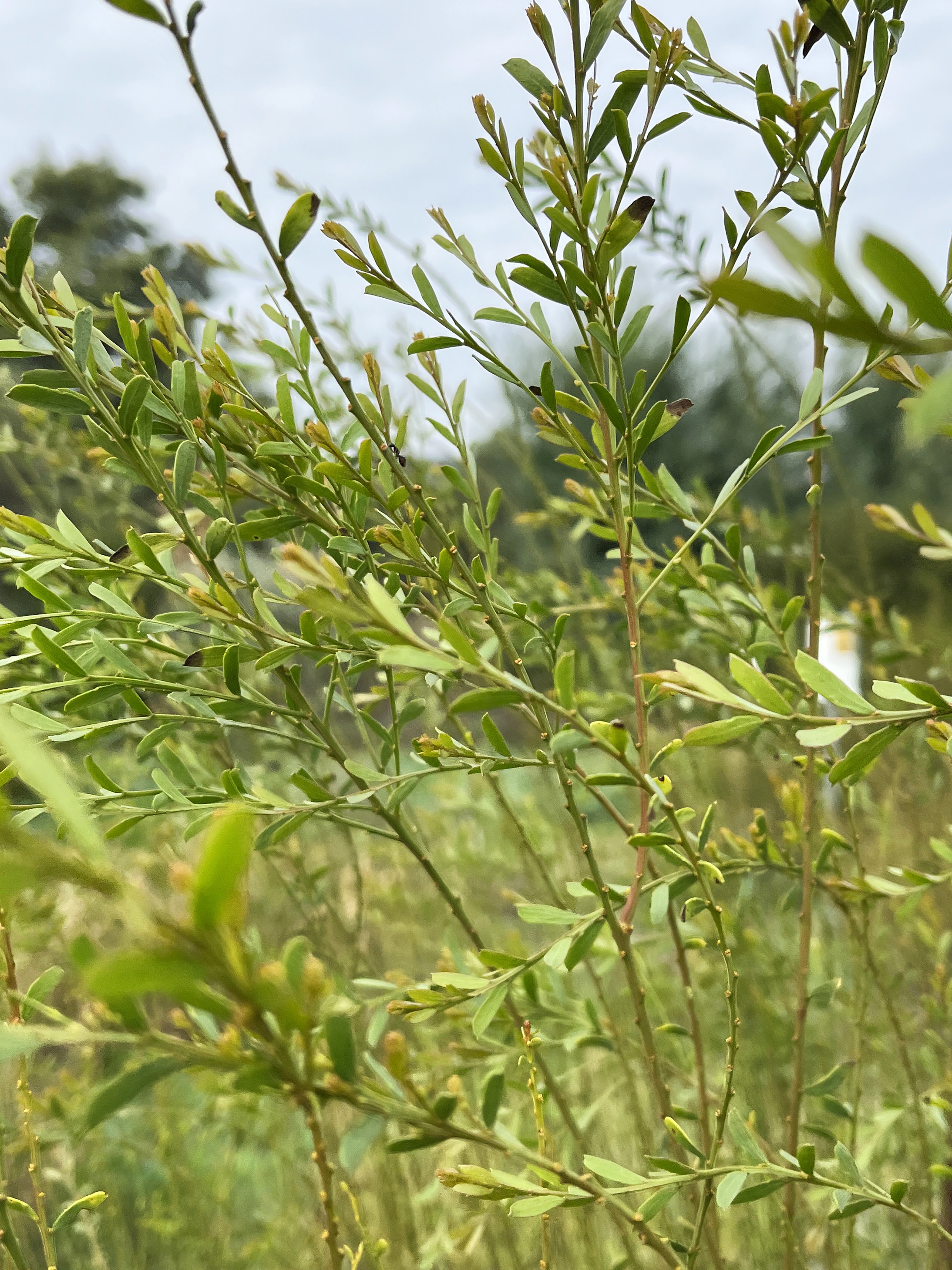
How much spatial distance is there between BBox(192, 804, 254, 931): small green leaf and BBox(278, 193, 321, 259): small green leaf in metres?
0.20

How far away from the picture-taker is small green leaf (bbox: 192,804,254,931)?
0.10m

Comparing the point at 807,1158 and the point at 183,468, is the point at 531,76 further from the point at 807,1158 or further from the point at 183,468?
the point at 807,1158

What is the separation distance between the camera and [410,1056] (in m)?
0.57

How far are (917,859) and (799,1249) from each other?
32 cm

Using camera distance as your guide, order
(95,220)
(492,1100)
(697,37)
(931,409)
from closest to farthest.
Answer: (931,409) → (492,1100) → (697,37) → (95,220)

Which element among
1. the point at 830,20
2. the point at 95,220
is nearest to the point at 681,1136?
the point at 830,20

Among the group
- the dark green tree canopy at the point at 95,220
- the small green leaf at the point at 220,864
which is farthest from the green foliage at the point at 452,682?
the dark green tree canopy at the point at 95,220

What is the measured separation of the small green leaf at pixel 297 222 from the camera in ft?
0.79

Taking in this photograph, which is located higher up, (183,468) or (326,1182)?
(183,468)

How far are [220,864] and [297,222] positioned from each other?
21cm

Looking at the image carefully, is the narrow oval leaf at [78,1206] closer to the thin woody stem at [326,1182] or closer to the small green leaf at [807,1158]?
the thin woody stem at [326,1182]

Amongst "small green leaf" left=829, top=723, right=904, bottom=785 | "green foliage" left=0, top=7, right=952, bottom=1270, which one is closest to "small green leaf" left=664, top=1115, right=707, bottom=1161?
"green foliage" left=0, top=7, right=952, bottom=1270

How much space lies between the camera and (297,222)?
0.80 feet

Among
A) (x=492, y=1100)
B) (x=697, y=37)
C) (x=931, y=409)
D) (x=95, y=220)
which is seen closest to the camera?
(x=931, y=409)
